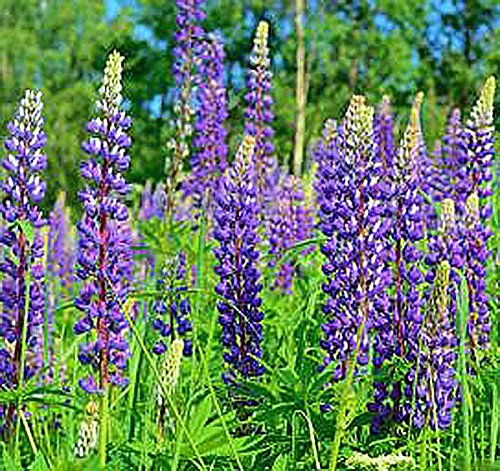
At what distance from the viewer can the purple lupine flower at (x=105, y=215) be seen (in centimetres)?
295

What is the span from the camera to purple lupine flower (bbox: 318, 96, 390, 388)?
3109 millimetres

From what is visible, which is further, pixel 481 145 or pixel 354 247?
pixel 481 145

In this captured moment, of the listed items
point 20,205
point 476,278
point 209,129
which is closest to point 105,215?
point 20,205

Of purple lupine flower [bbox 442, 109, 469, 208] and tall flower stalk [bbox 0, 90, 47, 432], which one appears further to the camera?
purple lupine flower [bbox 442, 109, 469, 208]

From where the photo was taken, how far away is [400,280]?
3303mm

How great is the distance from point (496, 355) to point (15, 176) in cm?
155

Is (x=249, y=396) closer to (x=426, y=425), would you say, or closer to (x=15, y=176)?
(x=426, y=425)

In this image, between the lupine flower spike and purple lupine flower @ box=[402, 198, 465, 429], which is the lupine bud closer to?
purple lupine flower @ box=[402, 198, 465, 429]

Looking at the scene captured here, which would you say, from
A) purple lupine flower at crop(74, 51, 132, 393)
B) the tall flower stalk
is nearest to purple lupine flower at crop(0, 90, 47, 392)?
the tall flower stalk

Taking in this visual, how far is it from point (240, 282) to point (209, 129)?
289cm

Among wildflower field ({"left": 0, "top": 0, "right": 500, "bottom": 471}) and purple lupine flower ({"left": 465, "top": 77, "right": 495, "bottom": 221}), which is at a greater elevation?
purple lupine flower ({"left": 465, "top": 77, "right": 495, "bottom": 221})

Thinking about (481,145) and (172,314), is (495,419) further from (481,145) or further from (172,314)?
(481,145)

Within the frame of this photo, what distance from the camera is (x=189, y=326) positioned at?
401 centimetres

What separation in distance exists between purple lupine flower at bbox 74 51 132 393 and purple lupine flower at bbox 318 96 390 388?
0.62 meters
